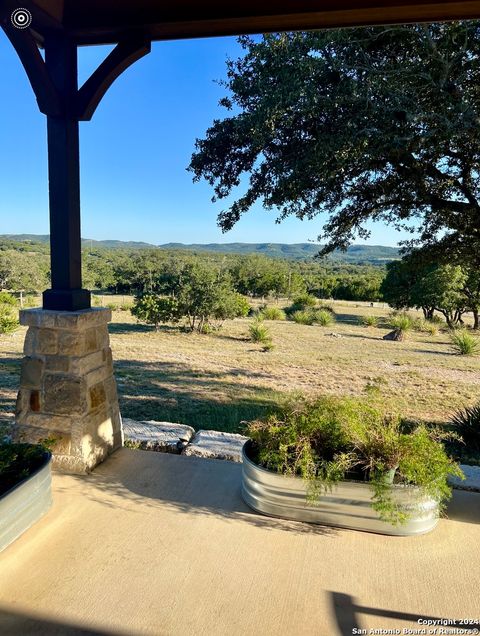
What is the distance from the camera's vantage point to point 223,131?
11.8 ft

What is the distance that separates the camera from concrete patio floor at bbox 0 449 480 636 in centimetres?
137

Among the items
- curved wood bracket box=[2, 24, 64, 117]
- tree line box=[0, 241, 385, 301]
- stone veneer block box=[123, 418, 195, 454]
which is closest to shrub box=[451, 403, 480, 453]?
stone veneer block box=[123, 418, 195, 454]

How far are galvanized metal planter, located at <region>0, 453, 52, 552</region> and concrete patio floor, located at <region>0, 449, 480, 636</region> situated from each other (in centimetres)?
6

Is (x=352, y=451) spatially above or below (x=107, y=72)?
below

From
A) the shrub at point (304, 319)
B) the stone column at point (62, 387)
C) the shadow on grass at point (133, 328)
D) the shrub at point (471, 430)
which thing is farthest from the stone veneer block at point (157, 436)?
the shrub at point (304, 319)

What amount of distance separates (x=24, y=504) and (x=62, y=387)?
27.4 inches

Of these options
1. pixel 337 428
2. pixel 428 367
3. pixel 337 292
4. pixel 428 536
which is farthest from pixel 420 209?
pixel 337 292

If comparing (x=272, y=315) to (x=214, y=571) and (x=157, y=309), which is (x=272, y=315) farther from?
(x=214, y=571)

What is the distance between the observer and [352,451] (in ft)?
6.27

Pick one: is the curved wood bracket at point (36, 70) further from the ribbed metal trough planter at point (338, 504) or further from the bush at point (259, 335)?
the bush at point (259, 335)

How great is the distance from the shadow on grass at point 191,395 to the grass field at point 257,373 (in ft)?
0.05

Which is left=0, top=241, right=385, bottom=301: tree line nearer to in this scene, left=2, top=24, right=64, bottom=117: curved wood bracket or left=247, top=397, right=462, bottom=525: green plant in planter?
left=2, top=24, right=64, bottom=117: curved wood bracket

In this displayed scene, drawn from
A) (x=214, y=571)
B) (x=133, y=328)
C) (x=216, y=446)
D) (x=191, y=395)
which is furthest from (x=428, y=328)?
(x=214, y=571)

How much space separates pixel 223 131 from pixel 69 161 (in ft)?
5.90
